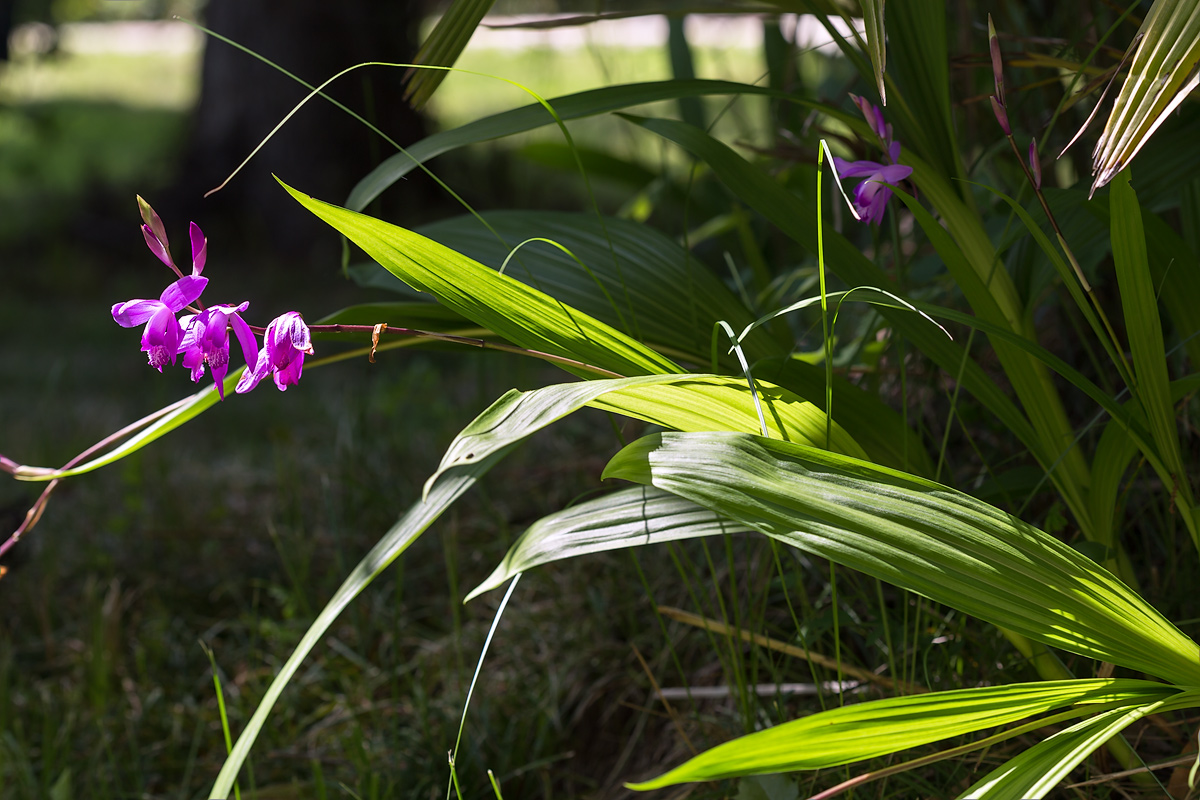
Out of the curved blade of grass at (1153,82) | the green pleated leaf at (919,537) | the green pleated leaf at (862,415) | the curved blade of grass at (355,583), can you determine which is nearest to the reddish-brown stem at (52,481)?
the curved blade of grass at (355,583)

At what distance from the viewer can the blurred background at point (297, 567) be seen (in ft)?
2.99

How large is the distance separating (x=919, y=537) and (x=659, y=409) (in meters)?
0.16

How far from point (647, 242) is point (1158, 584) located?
0.55 m

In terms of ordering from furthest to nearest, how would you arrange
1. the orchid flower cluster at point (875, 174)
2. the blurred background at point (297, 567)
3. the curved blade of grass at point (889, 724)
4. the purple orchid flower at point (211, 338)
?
the blurred background at point (297, 567) < the orchid flower cluster at point (875, 174) < the purple orchid flower at point (211, 338) < the curved blade of grass at point (889, 724)

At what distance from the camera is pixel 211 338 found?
497 mm

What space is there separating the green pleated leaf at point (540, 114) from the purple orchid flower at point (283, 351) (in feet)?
0.64

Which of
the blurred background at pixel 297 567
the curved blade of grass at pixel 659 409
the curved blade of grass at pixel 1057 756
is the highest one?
the curved blade of grass at pixel 659 409

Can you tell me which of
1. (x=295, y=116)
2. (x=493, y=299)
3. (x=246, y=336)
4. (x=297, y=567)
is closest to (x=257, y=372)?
(x=246, y=336)

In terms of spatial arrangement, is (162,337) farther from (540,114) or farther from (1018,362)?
(1018,362)

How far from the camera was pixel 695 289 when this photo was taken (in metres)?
0.81

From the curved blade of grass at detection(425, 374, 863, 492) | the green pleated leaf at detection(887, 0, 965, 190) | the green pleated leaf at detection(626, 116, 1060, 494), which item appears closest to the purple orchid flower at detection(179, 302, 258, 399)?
the curved blade of grass at detection(425, 374, 863, 492)

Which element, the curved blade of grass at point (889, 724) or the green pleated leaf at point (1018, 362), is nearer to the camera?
the curved blade of grass at point (889, 724)

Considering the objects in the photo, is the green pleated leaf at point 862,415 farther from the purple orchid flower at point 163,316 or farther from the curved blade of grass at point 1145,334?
the purple orchid flower at point 163,316

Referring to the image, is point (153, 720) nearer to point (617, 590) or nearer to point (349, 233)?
point (617, 590)
